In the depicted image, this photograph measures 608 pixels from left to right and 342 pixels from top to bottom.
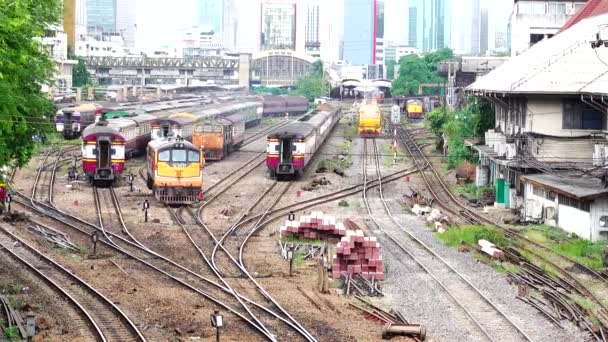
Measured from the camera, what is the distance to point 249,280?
21.4 meters

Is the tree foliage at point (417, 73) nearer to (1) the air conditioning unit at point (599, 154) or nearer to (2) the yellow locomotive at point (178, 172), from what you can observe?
(2) the yellow locomotive at point (178, 172)

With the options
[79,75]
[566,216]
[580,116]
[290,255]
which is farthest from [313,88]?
[290,255]

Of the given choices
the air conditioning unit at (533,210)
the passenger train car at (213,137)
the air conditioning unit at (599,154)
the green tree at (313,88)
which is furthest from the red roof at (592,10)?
the green tree at (313,88)

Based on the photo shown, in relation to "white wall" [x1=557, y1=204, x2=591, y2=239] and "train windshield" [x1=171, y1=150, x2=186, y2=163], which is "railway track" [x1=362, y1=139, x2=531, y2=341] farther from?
"train windshield" [x1=171, y1=150, x2=186, y2=163]

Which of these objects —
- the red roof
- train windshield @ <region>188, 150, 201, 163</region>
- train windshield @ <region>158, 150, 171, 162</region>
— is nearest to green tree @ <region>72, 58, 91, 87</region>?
the red roof

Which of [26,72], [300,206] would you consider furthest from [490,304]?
[300,206]

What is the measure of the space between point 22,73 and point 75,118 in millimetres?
36888

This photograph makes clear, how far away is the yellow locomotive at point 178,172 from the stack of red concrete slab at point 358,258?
1232 cm

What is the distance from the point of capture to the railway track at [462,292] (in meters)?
17.3

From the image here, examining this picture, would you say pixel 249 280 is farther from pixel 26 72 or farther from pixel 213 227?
pixel 213 227

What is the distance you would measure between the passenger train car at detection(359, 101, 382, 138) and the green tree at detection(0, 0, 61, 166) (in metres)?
43.3

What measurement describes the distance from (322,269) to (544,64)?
18426mm

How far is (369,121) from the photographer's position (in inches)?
2660

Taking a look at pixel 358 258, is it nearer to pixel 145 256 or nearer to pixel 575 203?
pixel 145 256
